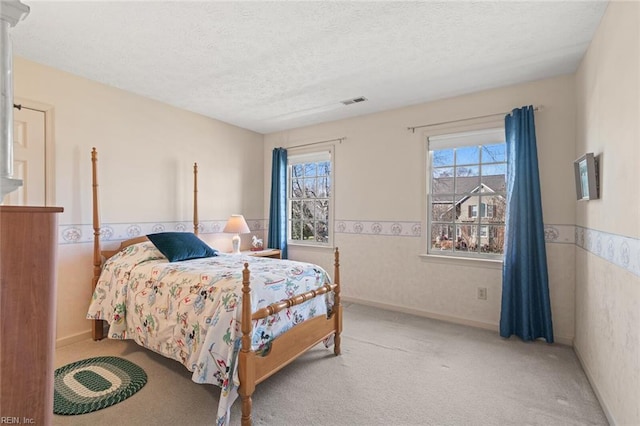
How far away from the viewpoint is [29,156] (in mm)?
2623

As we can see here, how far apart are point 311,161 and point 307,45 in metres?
2.29

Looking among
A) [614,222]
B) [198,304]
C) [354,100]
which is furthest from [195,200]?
[614,222]

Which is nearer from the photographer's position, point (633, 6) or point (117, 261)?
point (633, 6)

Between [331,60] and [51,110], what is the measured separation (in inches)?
99.0

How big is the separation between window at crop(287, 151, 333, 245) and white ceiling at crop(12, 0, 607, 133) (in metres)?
1.30

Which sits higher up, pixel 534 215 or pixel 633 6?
pixel 633 6

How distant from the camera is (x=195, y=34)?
2.22m

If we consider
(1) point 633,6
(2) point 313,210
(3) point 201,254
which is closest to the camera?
(1) point 633,6

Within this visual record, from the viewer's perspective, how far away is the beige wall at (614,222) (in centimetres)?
153

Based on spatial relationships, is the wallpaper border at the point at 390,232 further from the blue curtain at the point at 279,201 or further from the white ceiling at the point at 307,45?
the white ceiling at the point at 307,45

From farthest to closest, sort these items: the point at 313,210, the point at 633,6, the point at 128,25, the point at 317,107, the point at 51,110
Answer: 1. the point at 313,210
2. the point at 317,107
3. the point at 51,110
4. the point at 128,25
5. the point at 633,6

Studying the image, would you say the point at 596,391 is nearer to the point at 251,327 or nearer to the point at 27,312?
the point at 251,327

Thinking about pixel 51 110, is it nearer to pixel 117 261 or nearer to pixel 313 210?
pixel 117 261

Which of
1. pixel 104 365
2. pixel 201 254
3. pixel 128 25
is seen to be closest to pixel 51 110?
pixel 128 25
